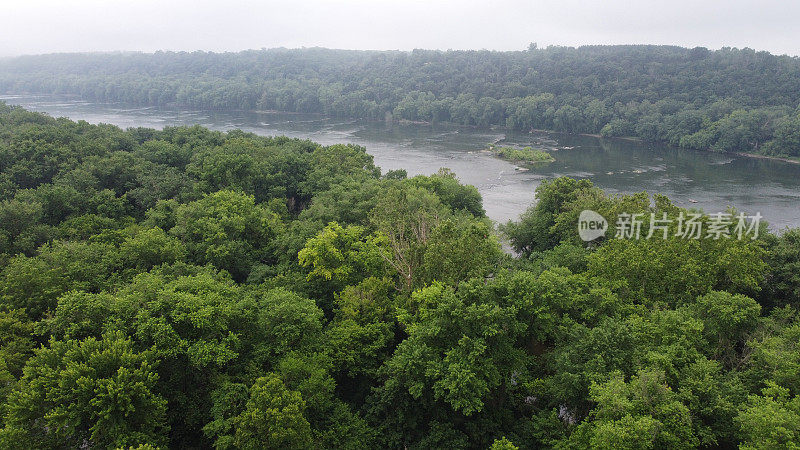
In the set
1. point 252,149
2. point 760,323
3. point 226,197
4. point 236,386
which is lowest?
point 236,386

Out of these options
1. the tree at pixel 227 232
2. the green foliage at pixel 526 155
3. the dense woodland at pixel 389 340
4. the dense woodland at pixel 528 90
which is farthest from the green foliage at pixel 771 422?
the dense woodland at pixel 528 90

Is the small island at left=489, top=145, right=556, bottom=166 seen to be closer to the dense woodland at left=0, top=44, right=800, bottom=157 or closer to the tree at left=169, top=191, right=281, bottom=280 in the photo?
the dense woodland at left=0, top=44, right=800, bottom=157

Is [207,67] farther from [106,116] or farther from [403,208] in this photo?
[403,208]

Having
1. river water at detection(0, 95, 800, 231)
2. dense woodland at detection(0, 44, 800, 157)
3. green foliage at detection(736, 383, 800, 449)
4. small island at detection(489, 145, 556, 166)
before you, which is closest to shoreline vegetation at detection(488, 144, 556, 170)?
small island at detection(489, 145, 556, 166)

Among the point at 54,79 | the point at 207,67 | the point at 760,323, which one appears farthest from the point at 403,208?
the point at 54,79

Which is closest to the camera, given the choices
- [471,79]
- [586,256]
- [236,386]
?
[236,386]

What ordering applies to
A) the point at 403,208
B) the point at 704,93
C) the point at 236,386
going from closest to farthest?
the point at 236,386 < the point at 403,208 < the point at 704,93

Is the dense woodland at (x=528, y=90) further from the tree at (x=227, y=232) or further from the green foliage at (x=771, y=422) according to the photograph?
the tree at (x=227, y=232)

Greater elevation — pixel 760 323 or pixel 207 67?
pixel 207 67
